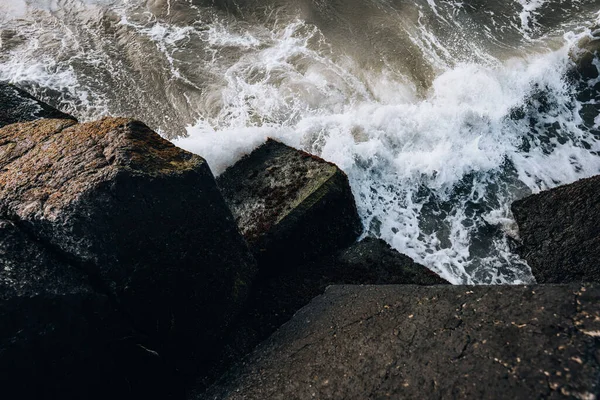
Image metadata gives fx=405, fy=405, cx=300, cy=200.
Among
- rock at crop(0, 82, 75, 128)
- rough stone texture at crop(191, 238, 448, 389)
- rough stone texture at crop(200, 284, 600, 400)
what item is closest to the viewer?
rough stone texture at crop(200, 284, 600, 400)

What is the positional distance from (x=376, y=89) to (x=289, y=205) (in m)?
3.96

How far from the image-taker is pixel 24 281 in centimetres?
270

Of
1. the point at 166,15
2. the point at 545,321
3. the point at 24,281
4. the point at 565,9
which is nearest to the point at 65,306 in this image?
the point at 24,281

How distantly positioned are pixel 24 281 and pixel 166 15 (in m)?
8.00

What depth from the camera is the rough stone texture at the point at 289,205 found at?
4379mm

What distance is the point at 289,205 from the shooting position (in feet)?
15.0

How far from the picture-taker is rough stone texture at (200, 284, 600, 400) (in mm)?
2064

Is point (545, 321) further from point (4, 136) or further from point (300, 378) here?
point (4, 136)

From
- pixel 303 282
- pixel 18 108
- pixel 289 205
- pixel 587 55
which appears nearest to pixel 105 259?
pixel 303 282

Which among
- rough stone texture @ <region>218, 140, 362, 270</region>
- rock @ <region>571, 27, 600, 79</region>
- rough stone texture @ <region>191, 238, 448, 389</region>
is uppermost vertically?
rock @ <region>571, 27, 600, 79</region>

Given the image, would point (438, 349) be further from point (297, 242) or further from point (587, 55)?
point (587, 55)

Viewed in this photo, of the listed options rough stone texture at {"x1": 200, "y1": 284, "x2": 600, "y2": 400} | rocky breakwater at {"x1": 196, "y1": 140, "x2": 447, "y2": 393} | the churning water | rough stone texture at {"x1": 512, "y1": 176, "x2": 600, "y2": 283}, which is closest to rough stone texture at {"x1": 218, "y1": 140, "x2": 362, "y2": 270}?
rocky breakwater at {"x1": 196, "y1": 140, "x2": 447, "y2": 393}

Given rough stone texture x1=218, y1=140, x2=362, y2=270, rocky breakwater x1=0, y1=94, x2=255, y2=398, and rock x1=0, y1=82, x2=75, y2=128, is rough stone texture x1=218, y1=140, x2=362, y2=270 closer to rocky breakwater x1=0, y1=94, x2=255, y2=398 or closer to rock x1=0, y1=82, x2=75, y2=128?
rocky breakwater x1=0, y1=94, x2=255, y2=398

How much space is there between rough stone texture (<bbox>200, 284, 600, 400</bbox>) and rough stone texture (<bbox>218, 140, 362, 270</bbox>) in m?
1.18
